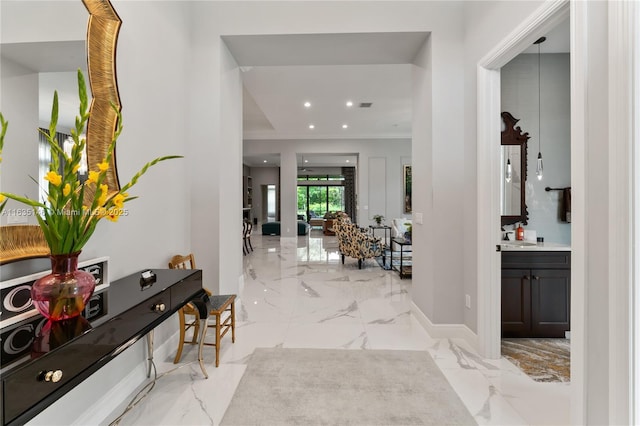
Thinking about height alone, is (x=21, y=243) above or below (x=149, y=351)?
above

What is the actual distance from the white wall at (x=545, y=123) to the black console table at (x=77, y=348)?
12.7 ft

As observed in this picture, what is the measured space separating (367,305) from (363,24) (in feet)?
10.6

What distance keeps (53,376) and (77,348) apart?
0.40 feet

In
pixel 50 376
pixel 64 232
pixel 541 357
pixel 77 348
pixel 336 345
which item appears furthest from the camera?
pixel 336 345

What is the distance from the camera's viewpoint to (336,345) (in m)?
2.74

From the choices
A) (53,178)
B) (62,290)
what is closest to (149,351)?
(62,290)

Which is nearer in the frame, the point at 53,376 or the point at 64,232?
the point at 53,376

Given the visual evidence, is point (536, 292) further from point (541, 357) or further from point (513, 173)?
point (513, 173)

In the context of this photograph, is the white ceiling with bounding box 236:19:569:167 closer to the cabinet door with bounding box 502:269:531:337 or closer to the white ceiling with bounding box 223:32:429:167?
the white ceiling with bounding box 223:32:429:167

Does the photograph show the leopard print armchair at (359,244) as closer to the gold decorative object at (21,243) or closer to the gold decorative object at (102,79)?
the gold decorative object at (102,79)

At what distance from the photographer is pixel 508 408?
6.19ft

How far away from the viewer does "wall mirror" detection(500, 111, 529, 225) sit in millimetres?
3416

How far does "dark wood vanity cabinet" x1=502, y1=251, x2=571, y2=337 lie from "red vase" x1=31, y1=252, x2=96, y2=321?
314cm

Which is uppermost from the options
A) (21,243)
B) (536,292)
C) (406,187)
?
(406,187)
